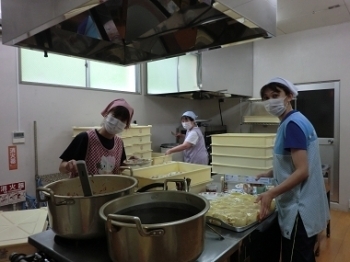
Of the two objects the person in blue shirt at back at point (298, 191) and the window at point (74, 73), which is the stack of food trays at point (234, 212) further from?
the window at point (74, 73)

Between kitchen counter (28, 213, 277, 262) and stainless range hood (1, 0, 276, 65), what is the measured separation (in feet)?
2.73

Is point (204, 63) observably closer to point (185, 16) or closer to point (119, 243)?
point (185, 16)

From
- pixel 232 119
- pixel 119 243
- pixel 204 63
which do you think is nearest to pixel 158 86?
pixel 204 63

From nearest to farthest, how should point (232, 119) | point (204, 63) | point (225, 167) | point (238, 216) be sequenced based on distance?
point (238, 216) < point (225, 167) < point (204, 63) < point (232, 119)

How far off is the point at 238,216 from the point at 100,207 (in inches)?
22.1

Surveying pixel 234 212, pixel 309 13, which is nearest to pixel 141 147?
pixel 234 212

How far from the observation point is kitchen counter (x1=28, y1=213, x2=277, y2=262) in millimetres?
806

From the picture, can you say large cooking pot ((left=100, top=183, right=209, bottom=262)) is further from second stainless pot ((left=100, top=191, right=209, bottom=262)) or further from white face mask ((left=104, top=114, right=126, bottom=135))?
white face mask ((left=104, top=114, right=126, bottom=135))

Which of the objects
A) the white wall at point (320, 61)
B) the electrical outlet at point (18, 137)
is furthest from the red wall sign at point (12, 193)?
the white wall at point (320, 61)

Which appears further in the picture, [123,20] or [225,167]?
[225,167]

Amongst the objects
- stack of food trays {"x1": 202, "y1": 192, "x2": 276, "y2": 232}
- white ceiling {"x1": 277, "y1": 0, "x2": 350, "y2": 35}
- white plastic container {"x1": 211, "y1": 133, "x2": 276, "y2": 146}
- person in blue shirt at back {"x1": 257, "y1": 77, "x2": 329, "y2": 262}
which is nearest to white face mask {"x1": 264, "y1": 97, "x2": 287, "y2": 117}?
person in blue shirt at back {"x1": 257, "y1": 77, "x2": 329, "y2": 262}

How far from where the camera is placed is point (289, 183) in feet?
3.74

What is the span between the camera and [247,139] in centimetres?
218

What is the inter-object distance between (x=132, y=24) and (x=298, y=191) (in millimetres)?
1165
